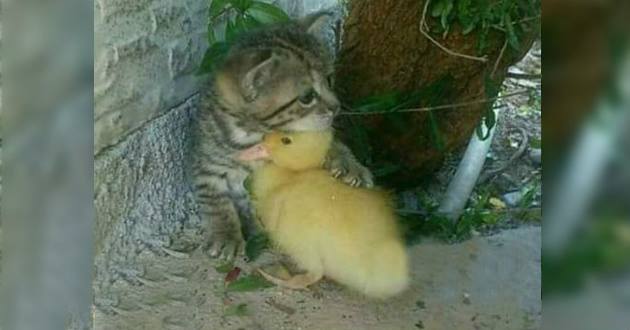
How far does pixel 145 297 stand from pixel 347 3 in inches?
22.2

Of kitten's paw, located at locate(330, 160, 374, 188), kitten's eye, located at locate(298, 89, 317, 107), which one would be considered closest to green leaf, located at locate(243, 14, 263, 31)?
kitten's eye, located at locate(298, 89, 317, 107)

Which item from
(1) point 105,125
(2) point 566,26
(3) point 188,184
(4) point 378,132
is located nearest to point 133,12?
A: (1) point 105,125

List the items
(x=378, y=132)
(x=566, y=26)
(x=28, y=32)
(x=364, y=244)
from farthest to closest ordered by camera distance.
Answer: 1. (x=378, y=132)
2. (x=364, y=244)
3. (x=28, y=32)
4. (x=566, y=26)

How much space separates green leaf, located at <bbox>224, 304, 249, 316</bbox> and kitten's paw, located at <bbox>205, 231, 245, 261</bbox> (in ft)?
0.28

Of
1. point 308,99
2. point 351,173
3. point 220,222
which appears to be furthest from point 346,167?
point 220,222

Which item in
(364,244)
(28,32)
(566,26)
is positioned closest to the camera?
(566,26)

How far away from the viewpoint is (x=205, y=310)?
1537 mm

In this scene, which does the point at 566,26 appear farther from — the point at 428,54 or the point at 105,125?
the point at 105,125

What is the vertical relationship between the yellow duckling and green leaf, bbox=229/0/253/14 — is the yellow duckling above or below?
below

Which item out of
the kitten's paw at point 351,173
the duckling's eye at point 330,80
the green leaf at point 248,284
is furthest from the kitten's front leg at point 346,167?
the green leaf at point 248,284

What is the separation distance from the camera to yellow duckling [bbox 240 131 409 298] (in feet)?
4.91

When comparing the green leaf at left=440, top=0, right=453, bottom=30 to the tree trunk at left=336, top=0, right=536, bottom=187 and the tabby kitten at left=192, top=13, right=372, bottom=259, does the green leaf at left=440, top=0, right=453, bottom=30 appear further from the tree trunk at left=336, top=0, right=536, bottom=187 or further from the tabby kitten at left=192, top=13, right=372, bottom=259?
the tabby kitten at left=192, top=13, right=372, bottom=259

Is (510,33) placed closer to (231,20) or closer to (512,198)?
(512,198)

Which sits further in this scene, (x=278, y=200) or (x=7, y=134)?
(x=278, y=200)
